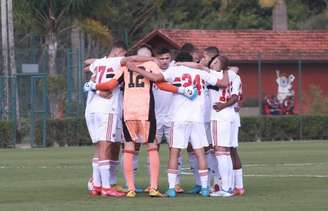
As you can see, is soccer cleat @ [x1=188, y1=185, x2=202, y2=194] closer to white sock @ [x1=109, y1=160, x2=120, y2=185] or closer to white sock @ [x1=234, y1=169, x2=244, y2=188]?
white sock @ [x1=234, y1=169, x2=244, y2=188]

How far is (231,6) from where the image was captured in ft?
213

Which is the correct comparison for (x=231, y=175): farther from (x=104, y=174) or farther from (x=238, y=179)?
(x=104, y=174)

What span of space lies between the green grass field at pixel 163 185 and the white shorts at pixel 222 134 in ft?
2.78

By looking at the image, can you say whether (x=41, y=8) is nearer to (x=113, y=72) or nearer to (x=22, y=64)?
(x=22, y=64)

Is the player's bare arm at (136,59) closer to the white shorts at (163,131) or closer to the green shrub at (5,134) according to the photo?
the white shorts at (163,131)

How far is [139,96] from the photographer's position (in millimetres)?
17125

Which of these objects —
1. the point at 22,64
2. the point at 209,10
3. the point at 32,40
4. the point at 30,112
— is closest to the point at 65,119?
the point at 30,112

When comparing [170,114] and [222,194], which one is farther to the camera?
[170,114]

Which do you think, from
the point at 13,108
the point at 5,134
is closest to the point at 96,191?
the point at 5,134

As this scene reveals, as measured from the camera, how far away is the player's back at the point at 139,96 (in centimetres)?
1711

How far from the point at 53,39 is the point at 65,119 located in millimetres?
8221

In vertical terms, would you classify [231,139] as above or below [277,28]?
below

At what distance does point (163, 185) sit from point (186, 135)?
2324 mm

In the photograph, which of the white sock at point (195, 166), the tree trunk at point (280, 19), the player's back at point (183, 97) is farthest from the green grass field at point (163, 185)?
the tree trunk at point (280, 19)
